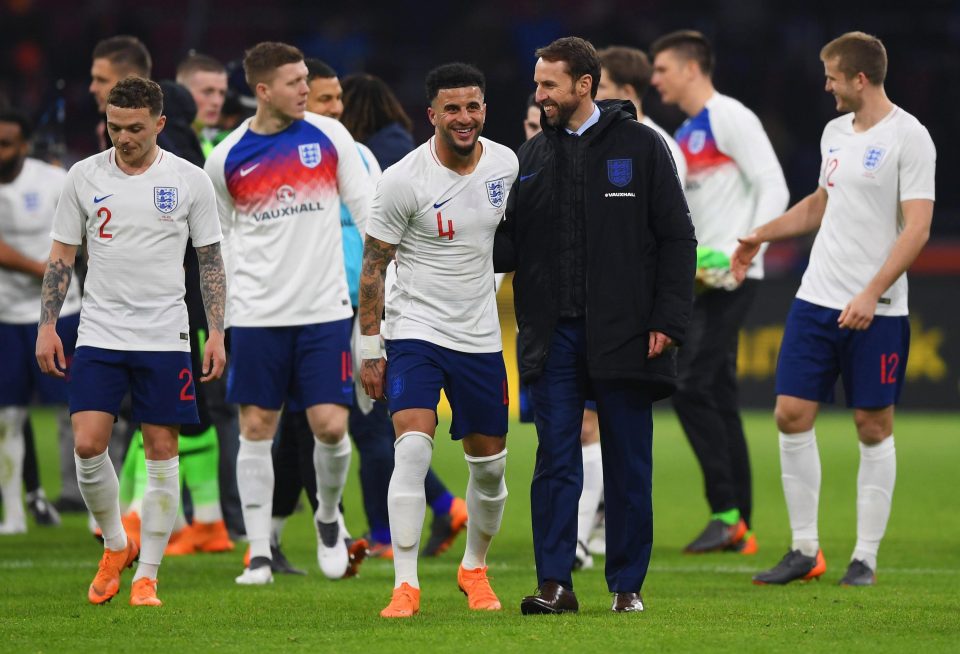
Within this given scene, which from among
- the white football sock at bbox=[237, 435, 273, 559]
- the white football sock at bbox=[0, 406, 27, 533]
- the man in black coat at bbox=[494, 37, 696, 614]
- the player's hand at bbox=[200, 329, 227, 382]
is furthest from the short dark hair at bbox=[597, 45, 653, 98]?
the white football sock at bbox=[0, 406, 27, 533]

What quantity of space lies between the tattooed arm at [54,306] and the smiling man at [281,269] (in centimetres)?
102

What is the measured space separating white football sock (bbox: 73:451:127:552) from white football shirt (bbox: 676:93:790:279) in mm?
3974

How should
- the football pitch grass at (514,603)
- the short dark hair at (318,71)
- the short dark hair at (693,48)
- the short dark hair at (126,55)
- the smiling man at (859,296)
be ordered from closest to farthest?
the football pitch grass at (514,603)
the smiling man at (859,296)
the short dark hair at (318,71)
the short dark hair at (126,55)
the short dark hair at (693,48)

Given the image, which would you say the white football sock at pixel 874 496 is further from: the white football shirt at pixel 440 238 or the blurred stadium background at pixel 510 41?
the blurred stadium background at pixel 510 41

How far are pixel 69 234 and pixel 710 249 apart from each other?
394cm

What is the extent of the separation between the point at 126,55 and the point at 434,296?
3241 millimetres

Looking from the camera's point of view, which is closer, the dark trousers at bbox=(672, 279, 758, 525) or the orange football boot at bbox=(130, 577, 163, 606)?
the orange football boot at bbox=(130, 577, 163, 606)

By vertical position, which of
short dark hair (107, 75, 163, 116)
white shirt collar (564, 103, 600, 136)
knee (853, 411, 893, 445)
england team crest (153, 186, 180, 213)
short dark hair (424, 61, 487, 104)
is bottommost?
knee (853, 411, 893, 445)

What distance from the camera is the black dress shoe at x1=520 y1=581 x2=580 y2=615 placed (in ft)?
21.1

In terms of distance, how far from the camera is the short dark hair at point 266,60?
763cm

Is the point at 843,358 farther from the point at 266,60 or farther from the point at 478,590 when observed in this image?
the point at 266,60

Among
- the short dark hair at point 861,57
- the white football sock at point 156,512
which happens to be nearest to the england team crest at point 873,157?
the short dark hair at point 861,57

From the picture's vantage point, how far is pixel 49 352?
672 cm

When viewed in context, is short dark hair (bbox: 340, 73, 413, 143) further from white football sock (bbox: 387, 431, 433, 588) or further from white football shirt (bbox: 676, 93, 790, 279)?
white football sock (bbox: 387, 431, 433, 588)
